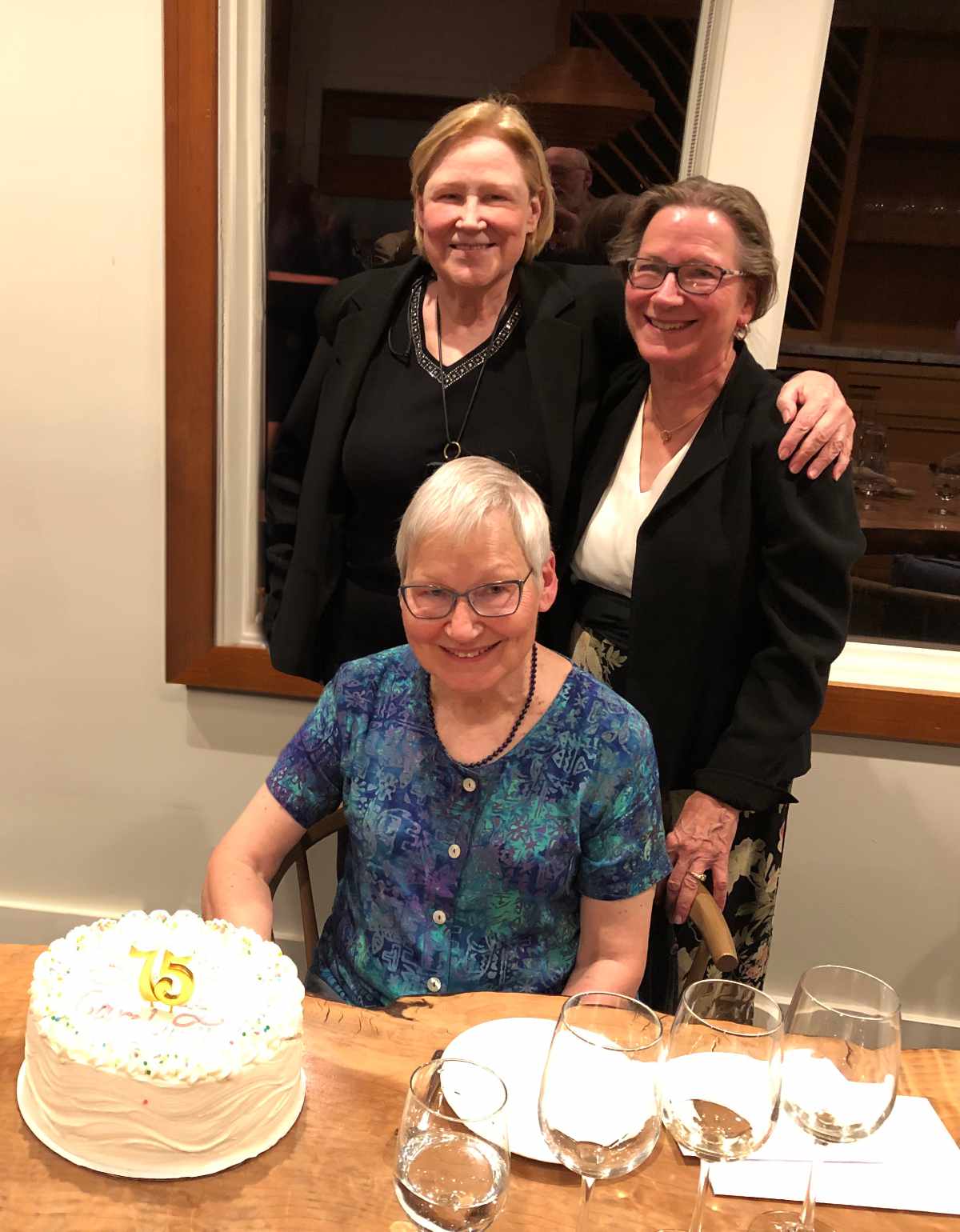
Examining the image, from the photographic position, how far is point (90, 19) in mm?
2326

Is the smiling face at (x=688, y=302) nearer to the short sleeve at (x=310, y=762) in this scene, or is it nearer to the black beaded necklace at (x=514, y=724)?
the black beaded necklace at (x=514, y=724)

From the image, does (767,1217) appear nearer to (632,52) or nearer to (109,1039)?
(109,1039)

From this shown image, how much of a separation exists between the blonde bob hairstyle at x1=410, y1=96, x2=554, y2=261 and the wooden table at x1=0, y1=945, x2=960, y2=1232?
149 centimetres

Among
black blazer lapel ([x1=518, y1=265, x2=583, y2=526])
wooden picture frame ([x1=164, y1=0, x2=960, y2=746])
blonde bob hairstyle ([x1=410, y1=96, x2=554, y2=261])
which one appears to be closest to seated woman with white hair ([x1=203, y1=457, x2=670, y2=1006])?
black blazer lapel ([x1=518, y1=265, x2=583, y2=526])

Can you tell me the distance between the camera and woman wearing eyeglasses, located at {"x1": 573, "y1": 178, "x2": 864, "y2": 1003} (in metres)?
1.80

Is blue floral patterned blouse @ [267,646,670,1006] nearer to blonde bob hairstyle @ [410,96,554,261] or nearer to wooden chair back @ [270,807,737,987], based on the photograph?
wooden chair back @ [270,807,737,987]

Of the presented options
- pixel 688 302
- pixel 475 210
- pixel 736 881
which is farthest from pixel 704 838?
pixel 475 210

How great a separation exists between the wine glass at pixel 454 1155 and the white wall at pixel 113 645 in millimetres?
1860

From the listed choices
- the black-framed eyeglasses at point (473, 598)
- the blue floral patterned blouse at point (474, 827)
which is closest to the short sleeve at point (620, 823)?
the blue floral patterned blouse at point (474, 827)

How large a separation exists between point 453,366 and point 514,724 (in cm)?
77

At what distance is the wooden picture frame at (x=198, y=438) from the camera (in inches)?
91.0

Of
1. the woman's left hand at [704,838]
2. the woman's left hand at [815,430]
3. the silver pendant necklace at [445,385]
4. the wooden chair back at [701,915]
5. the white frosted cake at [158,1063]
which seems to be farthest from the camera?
the silver pendant necklace at [445,385]

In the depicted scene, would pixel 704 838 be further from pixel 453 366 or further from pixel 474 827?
pixel 453 366

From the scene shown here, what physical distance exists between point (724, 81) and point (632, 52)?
22 cm
